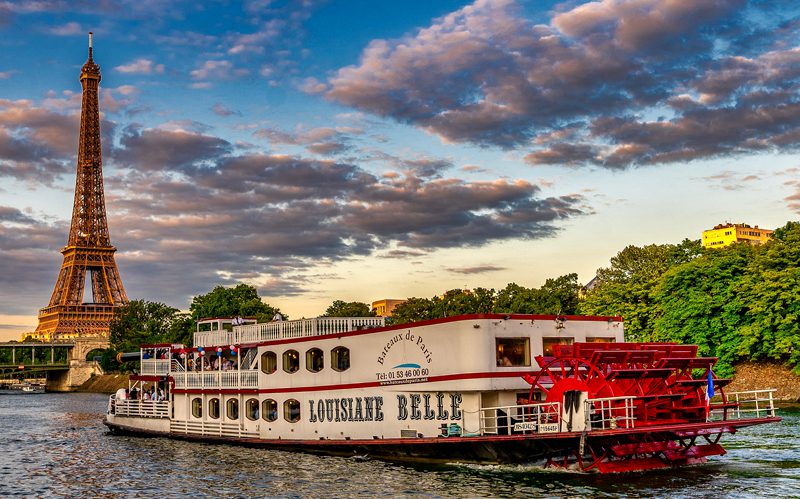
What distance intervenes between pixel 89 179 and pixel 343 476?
15147cm

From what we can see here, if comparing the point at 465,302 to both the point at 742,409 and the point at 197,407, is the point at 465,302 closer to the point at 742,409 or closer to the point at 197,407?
the point at 742,409

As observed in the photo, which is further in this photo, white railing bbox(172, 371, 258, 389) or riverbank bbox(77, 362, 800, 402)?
riverbank bbox(77, 362, 800, 402)

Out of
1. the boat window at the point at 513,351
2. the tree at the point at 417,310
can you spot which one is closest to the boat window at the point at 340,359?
the boat window at the point at 513,351

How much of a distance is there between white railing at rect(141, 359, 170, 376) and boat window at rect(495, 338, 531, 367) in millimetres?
20491

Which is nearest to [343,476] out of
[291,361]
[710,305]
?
[291,361]

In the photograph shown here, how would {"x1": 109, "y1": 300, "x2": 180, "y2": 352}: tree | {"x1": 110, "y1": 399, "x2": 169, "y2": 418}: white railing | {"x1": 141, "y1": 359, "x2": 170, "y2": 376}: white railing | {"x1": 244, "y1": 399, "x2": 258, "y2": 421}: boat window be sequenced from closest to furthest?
1. {"x1": 244, "y1": 399, "x2": 258, "y2": 421}: boat window
2. {"x1": 110, "y1": 399, "x2": 169, "y2": 418}: white railing
3. {"x1": 141, "y1": 359, "x2": 170, "y2": 376}: white railing
4. {"x1": 109, "y1": 300, "x2": 180, "y2": 352}: tree

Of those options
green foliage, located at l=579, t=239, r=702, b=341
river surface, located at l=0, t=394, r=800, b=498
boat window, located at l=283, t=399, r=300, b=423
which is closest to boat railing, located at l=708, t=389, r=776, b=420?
river surface, located at l=0, t=394, r=800, b=498

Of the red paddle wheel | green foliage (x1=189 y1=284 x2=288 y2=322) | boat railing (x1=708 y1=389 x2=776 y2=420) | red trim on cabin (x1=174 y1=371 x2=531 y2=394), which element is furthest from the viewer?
green foliage (x1=189 y1=284 x2=288 y2=322)

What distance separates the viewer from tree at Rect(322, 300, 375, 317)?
359ft

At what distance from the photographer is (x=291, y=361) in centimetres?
3572

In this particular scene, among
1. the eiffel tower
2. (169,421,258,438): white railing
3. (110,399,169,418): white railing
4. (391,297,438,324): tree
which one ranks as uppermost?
the eiffel tower

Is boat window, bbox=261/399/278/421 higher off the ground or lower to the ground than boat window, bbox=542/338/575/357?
lower

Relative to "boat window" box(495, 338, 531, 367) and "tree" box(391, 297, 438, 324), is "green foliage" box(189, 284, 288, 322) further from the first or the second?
"boat window" box(495, 338, 531, 367)

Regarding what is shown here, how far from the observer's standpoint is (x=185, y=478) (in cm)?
2959
